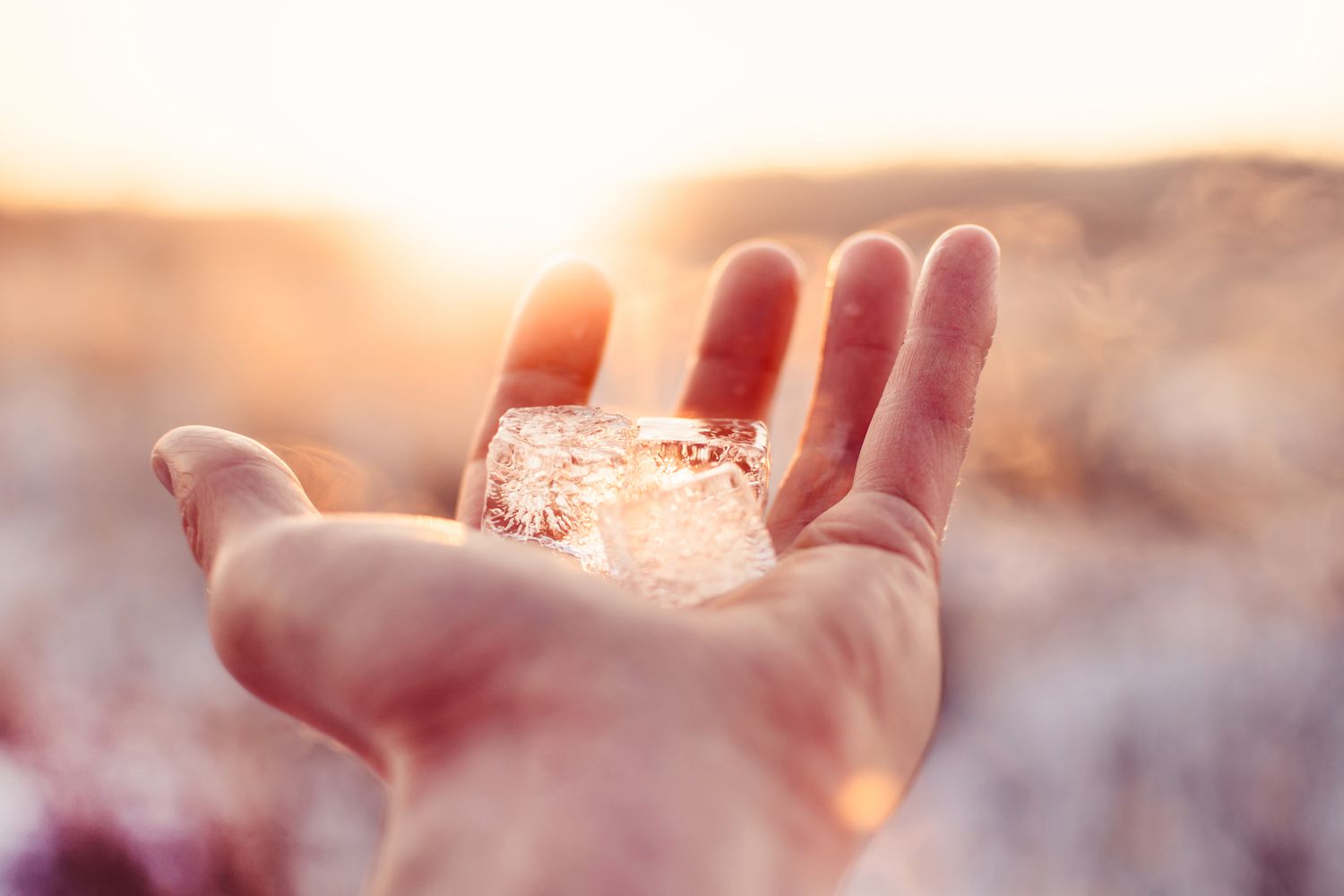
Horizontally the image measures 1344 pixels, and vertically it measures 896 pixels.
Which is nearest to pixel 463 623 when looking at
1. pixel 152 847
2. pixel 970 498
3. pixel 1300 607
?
pixel 152 847

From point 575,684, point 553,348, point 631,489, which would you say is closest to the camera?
point 575,684

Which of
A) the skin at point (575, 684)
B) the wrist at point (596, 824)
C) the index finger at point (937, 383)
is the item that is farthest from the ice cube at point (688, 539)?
the wrist at point (596, 824)

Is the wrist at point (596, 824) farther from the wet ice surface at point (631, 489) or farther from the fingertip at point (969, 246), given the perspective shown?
the fingertip at point (969, 246)

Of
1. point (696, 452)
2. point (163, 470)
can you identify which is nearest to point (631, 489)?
point (696, 452)

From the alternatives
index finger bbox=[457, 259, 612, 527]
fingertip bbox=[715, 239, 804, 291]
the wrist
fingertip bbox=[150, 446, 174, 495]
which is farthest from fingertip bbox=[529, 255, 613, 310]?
the wrist

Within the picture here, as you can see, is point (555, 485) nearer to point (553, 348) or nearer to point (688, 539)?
point (688, 539)

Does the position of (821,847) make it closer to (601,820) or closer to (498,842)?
(601,820)

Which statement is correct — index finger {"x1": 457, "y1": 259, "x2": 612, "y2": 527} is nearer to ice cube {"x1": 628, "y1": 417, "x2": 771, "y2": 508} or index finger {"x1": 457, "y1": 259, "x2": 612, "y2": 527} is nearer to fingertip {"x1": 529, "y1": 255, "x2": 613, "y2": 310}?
fingertip {"x1": 529, "y1": 255, "x2": 613, "y2": 310}
